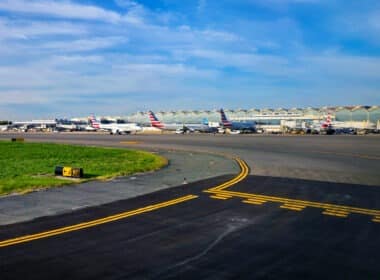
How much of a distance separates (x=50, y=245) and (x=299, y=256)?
220 inches

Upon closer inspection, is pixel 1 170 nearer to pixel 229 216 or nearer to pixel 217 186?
pixel 217 186

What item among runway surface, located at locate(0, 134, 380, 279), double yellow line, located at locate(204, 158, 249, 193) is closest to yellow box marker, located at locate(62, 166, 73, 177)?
runway surface, located at locate(0, 134, 380, 279)

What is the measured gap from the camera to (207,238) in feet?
31.3

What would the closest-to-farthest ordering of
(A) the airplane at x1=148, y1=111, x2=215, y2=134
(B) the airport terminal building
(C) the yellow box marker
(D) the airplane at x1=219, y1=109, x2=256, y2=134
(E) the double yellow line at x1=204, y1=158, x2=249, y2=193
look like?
1. (E) the double yellow line at x1=204, y1=158, x2=249, y2=193
2. (C) the yellow box marker
3. (D) the airplane at x1=219, y1=109, x2=256, y2=134
4. (A) the airplane at x1=148, y1=111, x2=215, y2=134
5. (B) the airport terminal building

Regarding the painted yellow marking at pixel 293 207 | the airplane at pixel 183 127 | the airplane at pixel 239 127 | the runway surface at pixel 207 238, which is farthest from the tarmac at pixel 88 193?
the airplane at pixel 183 127

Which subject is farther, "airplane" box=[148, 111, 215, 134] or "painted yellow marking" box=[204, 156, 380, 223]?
"airplane" box=[148, 111, 215, 134]

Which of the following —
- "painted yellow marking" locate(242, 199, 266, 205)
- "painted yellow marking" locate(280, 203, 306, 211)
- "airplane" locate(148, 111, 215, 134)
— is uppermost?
"airplane" locate(148, 111, 215, 134)

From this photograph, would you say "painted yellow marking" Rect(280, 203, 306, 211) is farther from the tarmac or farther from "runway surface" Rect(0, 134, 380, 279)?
the tarmac

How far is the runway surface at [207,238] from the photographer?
747 centimetres

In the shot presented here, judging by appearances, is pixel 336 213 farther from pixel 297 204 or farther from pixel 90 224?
pixel 90 224

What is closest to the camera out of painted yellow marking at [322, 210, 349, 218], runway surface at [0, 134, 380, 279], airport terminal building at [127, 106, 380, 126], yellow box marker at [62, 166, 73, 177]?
runway surface at [0, 134, 380, 279]

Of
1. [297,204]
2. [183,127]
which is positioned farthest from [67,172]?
[183,127]

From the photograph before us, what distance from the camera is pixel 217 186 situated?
690 inches

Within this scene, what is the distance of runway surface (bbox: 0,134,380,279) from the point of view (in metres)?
7.47
